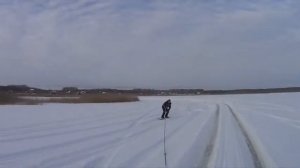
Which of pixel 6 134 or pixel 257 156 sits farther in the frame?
pixel 6 134

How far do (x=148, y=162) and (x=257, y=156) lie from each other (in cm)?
287

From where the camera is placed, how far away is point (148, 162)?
10.4 metres

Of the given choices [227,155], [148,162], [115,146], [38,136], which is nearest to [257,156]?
[227,155]

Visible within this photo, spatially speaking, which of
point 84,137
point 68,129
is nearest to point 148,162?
point 84,137

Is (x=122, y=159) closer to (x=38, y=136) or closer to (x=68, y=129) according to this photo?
(x=38, y=136)

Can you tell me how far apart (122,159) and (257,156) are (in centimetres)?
328

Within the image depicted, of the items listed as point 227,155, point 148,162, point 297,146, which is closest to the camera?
point 148,162

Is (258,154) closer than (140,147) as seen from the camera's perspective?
Yes

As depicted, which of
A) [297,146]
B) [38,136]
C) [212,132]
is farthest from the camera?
[212,132]

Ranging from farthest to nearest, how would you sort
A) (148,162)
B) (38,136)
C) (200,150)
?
(38,136) < (200,150) < (148,162)

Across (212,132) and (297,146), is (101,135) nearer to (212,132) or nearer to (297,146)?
(212,132)

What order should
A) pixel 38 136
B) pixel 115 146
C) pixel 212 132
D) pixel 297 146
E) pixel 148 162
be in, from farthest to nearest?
1. pixel 212 132
2. pixel 38 136
3. pixel 297 146
4. pixel 115 146
5. pixel 148 162

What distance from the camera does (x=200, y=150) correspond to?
41.1 feet

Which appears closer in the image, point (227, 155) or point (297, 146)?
point (227, 155)
